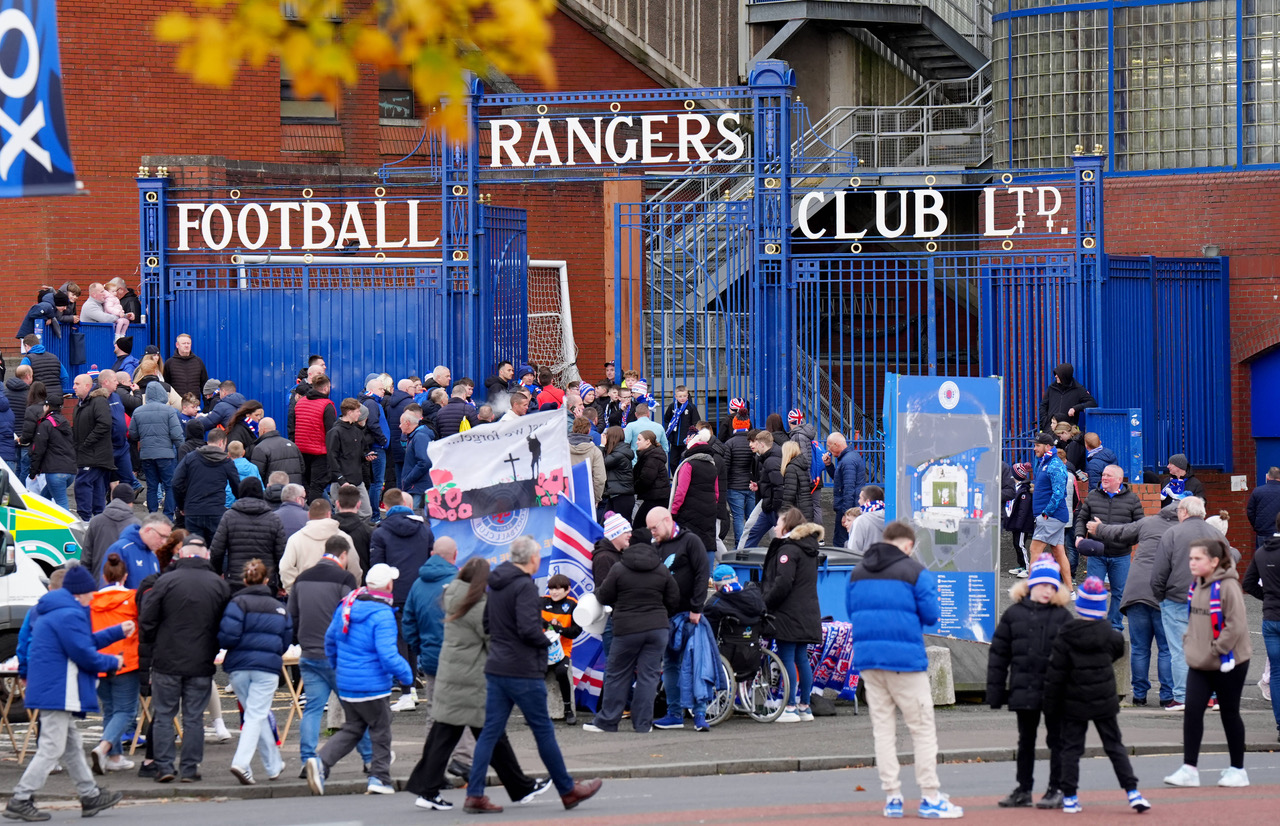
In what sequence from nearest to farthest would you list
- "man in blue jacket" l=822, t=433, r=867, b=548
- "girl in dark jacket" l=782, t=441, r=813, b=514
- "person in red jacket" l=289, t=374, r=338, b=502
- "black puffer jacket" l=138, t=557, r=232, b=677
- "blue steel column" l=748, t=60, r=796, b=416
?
"black puffer jacket" l=138, t=557, r=232, b=677, "girl in dark jacket" l=782, t=441, r=813, b=514, "person in red jacket" l=289, t=374, r=338, b=502, "man in blue jacket" l=822, t=433, r=867, b=548, "blue steel column" l=748, t=60, r=796, b=416

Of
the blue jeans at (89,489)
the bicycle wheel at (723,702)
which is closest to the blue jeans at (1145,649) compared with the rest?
the bicycle wheel at (723,702)

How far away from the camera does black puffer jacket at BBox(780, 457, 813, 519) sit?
733 inches

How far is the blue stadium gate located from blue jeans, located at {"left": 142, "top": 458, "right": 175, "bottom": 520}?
3.23m

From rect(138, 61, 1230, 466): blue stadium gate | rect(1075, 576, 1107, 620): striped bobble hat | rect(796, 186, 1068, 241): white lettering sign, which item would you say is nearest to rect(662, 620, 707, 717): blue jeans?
rect(1075, 576, 1107, 620): striped bobble hat

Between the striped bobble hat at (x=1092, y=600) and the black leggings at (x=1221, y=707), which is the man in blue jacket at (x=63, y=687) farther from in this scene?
the black leggings at (x=1221, y=707)

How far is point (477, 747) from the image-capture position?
1069 cm

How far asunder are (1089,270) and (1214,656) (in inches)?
401

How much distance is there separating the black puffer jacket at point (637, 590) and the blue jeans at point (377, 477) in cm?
632

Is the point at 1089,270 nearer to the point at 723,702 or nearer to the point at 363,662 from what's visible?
the point at 723,702

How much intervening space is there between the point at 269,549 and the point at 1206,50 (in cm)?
1587

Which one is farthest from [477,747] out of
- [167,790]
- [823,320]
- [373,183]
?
[823,320]

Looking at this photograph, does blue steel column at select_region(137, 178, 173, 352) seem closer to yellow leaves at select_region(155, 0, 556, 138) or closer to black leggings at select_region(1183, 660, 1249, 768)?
black leggings at select_region(1183, 660, 1249, 768)

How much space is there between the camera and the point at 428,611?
12.4 m

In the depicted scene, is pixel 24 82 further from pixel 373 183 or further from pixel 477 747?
pixel 373 183
